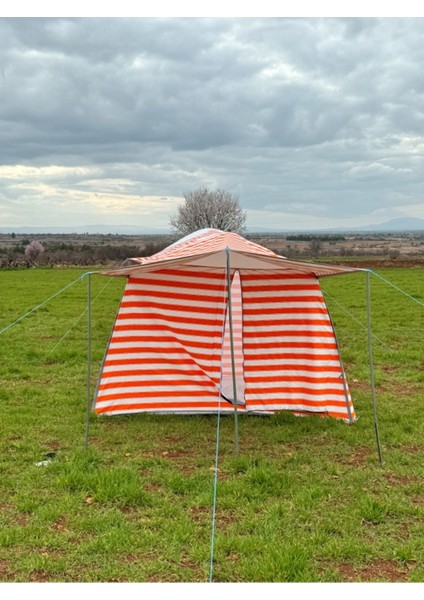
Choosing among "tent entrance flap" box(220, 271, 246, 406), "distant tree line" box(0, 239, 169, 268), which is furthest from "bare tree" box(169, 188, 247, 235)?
"tent entrance flap" box(220, 271, 246, 406)

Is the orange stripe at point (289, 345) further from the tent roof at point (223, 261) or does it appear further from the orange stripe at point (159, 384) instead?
the tent roof at point (223, 261)

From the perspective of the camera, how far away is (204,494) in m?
4.63

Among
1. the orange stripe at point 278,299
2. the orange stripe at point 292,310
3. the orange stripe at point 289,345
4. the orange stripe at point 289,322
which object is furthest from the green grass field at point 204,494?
the orange stripe at point 278,299

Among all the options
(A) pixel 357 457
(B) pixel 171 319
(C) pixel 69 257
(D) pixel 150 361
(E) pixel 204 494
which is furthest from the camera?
(C) pixel 69 257

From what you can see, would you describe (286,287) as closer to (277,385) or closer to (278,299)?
(278,299)

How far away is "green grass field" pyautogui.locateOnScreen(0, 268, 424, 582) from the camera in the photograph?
3.63 m

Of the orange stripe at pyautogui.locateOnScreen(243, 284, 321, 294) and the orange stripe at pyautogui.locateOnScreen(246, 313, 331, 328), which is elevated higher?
the orange stripe at pyautogui.locateOnScreen(243, 284, 321, 294)

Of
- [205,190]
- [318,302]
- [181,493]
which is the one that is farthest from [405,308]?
[205,190]

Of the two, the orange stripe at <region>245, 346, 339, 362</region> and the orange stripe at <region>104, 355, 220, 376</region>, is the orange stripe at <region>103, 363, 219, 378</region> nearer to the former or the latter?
the orange stripe at <region>104, 355, 220, 376</region>

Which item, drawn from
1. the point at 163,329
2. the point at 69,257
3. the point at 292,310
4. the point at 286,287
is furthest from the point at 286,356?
the point at 69,257

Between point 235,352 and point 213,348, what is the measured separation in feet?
1.03

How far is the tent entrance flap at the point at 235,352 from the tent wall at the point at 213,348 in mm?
31

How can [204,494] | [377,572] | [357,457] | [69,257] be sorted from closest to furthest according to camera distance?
[377,572], [204,494], [357,457], [69,257]

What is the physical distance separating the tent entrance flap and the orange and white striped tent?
2 centimetres
